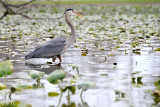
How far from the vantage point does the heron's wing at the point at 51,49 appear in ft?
29.4

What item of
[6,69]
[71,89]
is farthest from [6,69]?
[71,89]

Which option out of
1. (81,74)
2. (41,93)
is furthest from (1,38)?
(41,93)

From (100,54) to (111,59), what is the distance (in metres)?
0.91

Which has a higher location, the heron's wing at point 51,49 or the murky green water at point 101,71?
the heron's wing at point 51,49

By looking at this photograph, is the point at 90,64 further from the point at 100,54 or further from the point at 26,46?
the point at 26,46

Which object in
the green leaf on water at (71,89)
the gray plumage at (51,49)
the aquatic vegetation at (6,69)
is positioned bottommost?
the green leaf on water at (71,89)

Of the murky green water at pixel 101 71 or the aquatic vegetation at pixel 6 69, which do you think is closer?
the murky green water at pixel 101 71

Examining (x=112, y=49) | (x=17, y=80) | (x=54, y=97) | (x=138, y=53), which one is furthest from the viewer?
(x=112, y=49)

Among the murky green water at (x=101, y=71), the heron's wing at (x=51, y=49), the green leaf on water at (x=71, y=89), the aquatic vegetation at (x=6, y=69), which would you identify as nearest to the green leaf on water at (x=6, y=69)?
the aquatic vegetation at (x=6, y=69)

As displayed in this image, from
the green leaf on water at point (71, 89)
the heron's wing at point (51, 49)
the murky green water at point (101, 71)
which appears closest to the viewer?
the murky green water at point (101, 71)

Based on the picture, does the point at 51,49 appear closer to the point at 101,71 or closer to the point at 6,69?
the point at 101,71

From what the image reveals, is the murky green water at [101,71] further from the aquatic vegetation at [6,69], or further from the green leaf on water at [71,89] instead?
the aquatic vegetation at [6,69]

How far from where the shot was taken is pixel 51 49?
9000 mm

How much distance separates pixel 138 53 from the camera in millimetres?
9742
